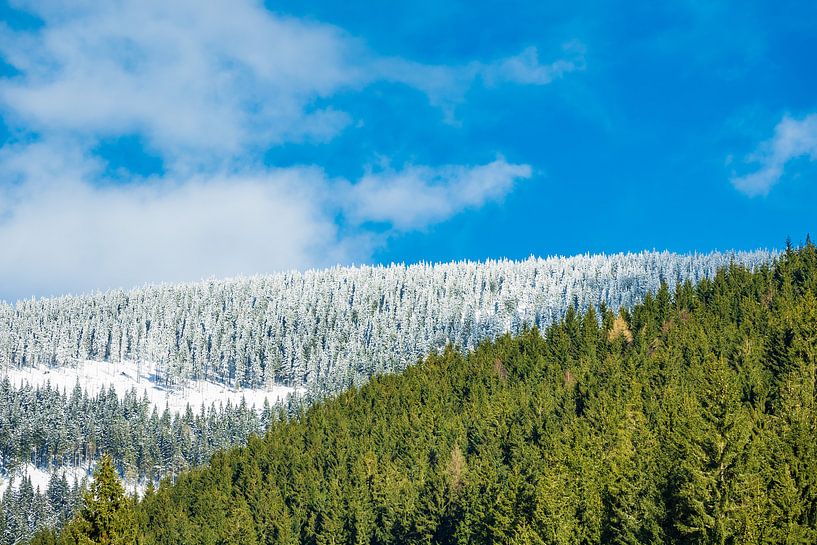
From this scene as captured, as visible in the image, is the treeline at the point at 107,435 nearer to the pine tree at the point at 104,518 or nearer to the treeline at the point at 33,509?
the treeline at the point at 33,509

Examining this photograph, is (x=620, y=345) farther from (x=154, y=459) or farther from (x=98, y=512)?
(x=154, y=459)

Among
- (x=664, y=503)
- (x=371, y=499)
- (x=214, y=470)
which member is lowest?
(x=664, y=503)

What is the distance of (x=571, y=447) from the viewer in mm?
59938

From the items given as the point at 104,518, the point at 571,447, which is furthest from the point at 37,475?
the point at 104,518

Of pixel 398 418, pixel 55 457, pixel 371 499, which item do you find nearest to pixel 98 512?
pixel 371 499

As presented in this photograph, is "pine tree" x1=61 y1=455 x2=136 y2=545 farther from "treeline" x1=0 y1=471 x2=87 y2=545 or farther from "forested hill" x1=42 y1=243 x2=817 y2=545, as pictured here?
"treeline" x1=0 y1=471 x2=87 y2=545

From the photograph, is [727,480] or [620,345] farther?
[620,345]

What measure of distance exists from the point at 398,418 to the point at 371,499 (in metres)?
31.4

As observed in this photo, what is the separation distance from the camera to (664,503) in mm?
39375

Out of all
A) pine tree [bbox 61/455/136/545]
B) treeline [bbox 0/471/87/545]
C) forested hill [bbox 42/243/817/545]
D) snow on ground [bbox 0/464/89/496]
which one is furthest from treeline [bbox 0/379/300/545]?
pine tree [bbox 61/455/136/545]

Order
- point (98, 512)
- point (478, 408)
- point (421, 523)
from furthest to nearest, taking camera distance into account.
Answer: point (478, 408)
point (421, 523)
point (98, 512)

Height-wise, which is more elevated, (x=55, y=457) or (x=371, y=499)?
(x=55, y=457)

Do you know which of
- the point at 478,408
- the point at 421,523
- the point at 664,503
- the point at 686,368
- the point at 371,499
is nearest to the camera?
the point at 664,503

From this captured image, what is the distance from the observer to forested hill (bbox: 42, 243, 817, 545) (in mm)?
37062
